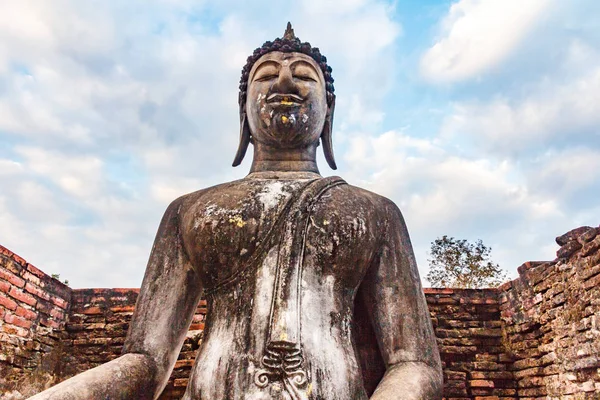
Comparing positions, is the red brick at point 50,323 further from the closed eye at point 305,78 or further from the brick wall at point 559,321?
the brick wall at point 559,321

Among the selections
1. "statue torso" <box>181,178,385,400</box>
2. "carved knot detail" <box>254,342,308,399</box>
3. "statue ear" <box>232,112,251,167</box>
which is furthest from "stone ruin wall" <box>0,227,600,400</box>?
"carved knot detail" <box>254,342,308,399</box>

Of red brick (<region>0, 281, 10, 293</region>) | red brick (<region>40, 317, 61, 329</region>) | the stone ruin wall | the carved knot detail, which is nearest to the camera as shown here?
the carved knot detail

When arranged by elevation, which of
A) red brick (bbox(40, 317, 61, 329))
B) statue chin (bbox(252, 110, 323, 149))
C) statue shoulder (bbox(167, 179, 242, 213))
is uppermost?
red brick (bbox(40, 317, 61, 329))

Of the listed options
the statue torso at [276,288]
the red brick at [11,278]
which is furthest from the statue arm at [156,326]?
the red brick at [11,278]

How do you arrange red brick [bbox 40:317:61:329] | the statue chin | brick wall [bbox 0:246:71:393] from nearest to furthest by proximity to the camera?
the statue chin < brick wall [bbox 0:246:71:393] < red brick [bbox 40:317:61:329]

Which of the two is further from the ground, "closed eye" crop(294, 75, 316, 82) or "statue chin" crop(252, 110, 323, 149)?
"closed eye" crop(294, 75, 316, 82)

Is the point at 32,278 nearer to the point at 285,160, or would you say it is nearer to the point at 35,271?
the point at 35,271

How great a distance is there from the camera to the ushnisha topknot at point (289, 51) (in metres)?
3.31

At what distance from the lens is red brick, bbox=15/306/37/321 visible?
6544 millimetres

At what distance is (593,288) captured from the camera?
5562 millimetres

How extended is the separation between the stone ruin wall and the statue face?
377cm

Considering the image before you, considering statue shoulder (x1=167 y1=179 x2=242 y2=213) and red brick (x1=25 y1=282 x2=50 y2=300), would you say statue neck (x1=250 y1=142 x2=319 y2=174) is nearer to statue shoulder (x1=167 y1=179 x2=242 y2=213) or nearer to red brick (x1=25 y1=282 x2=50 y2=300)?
statue shoulder (x1=167 y1=179 x2=242 y2=213)

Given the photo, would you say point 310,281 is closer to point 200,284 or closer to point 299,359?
point 299,359

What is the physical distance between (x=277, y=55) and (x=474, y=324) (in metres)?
5.39
